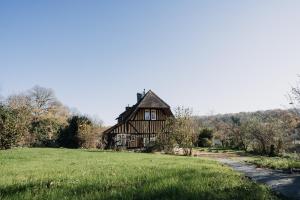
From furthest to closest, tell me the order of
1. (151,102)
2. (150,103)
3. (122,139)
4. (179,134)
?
(151,102), (150,103), (122,139), (179,134)

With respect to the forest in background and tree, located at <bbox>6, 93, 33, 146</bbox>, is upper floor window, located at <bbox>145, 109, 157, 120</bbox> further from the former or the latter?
tree, located at <bbox>6, 93, 33, 146</bbox>

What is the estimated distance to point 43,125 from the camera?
70500mm

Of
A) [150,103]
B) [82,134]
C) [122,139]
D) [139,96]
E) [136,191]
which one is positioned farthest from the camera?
[139,96]

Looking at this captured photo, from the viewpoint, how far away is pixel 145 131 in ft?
194

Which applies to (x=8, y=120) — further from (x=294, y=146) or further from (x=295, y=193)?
(x=295, y=193)

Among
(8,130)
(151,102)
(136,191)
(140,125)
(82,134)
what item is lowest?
(136,191)

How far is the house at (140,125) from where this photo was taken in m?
58.1

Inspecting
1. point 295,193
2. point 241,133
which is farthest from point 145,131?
point 295,193

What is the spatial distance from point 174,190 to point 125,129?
166 ft

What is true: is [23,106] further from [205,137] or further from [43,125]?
[205,137]

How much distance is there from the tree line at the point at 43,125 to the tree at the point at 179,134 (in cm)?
1585

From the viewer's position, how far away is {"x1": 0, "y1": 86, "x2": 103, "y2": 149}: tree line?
4666 centimetres

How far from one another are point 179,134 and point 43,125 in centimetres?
3539

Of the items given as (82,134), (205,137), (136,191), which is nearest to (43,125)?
(82,134)
